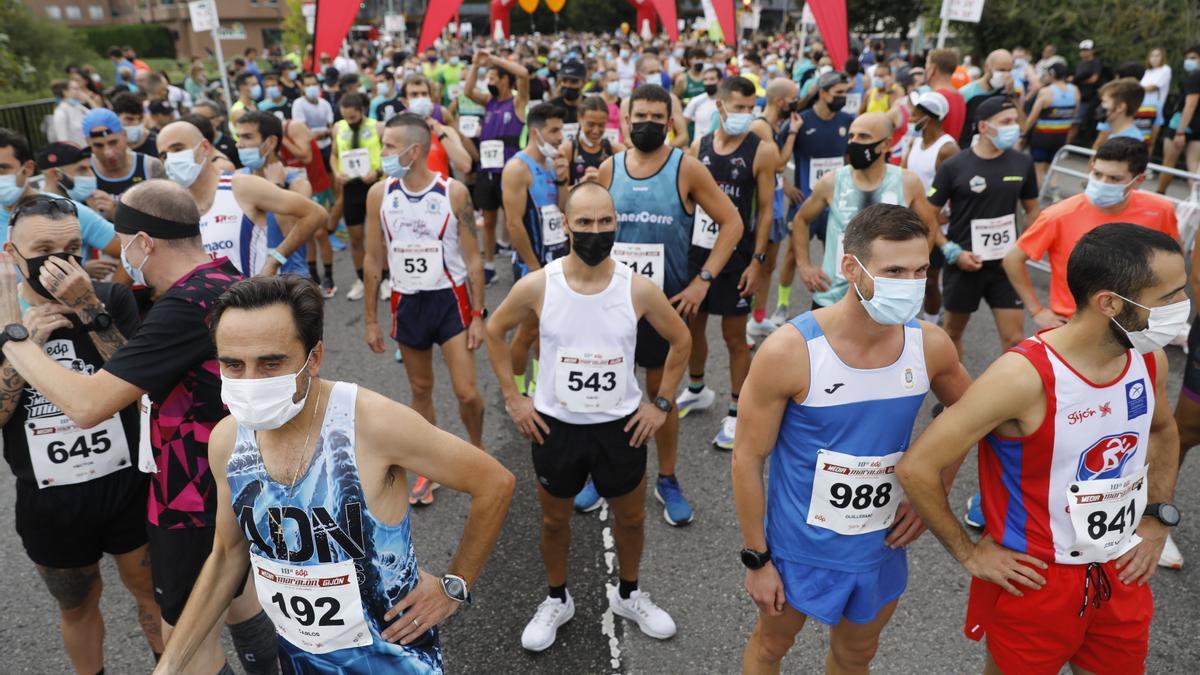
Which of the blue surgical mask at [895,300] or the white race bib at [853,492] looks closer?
the blue surgical mask at [895,300]

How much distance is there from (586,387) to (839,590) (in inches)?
50.4

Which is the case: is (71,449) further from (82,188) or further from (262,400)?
(82,188)

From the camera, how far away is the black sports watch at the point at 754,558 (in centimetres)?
254

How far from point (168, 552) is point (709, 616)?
2285 mm

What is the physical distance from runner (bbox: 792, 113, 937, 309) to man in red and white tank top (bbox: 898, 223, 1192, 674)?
7.50 feet

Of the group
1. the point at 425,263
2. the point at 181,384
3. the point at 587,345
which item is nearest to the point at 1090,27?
the point at 425,263

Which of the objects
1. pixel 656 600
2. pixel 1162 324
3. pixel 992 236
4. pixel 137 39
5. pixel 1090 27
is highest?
pixel 1090 27

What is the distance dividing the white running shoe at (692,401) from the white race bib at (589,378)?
7.65ft

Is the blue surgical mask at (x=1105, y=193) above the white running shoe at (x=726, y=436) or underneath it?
above

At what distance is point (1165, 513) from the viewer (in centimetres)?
238

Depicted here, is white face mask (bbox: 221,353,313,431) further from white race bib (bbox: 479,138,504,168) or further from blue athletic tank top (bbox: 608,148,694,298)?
white race bib (bbox: 479,138,504,168)

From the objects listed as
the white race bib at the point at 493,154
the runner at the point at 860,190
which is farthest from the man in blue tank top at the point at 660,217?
the white race bib at the point at 493,154

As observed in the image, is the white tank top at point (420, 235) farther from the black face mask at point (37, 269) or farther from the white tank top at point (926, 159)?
the white tank top at point (926, 159)

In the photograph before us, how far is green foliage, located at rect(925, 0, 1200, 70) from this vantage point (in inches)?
593
